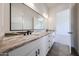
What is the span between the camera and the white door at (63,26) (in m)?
2.49

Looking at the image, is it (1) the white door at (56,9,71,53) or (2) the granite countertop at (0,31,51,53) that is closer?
(2) the granite countertop at (0,31,51,53)

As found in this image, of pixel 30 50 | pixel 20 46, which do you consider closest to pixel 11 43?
pixel 20 46

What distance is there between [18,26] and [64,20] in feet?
3.98

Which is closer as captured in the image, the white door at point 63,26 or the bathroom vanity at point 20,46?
the bathroom vanity at point 20,46

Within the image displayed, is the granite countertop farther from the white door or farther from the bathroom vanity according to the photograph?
the white door

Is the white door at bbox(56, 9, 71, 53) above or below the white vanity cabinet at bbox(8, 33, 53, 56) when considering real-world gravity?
above

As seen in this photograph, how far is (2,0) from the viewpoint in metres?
1.15

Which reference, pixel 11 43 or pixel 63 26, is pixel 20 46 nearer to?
pixel 11 43

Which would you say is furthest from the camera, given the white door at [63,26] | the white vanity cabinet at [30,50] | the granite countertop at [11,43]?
the white door at [63,26]

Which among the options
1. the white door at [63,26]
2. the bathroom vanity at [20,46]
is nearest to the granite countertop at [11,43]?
the bathroom vanity at [20,46]

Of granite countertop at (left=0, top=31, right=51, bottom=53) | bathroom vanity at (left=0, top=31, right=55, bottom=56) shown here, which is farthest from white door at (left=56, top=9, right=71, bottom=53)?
granite countertop at (left=0, top=31, right=51, bottom=53)

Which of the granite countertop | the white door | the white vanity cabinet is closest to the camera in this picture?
the granite countertop

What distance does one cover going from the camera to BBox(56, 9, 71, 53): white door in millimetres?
2488

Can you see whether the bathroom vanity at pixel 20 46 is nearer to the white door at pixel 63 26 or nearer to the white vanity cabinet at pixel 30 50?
the white vanity cabinet at pixel 30 50
